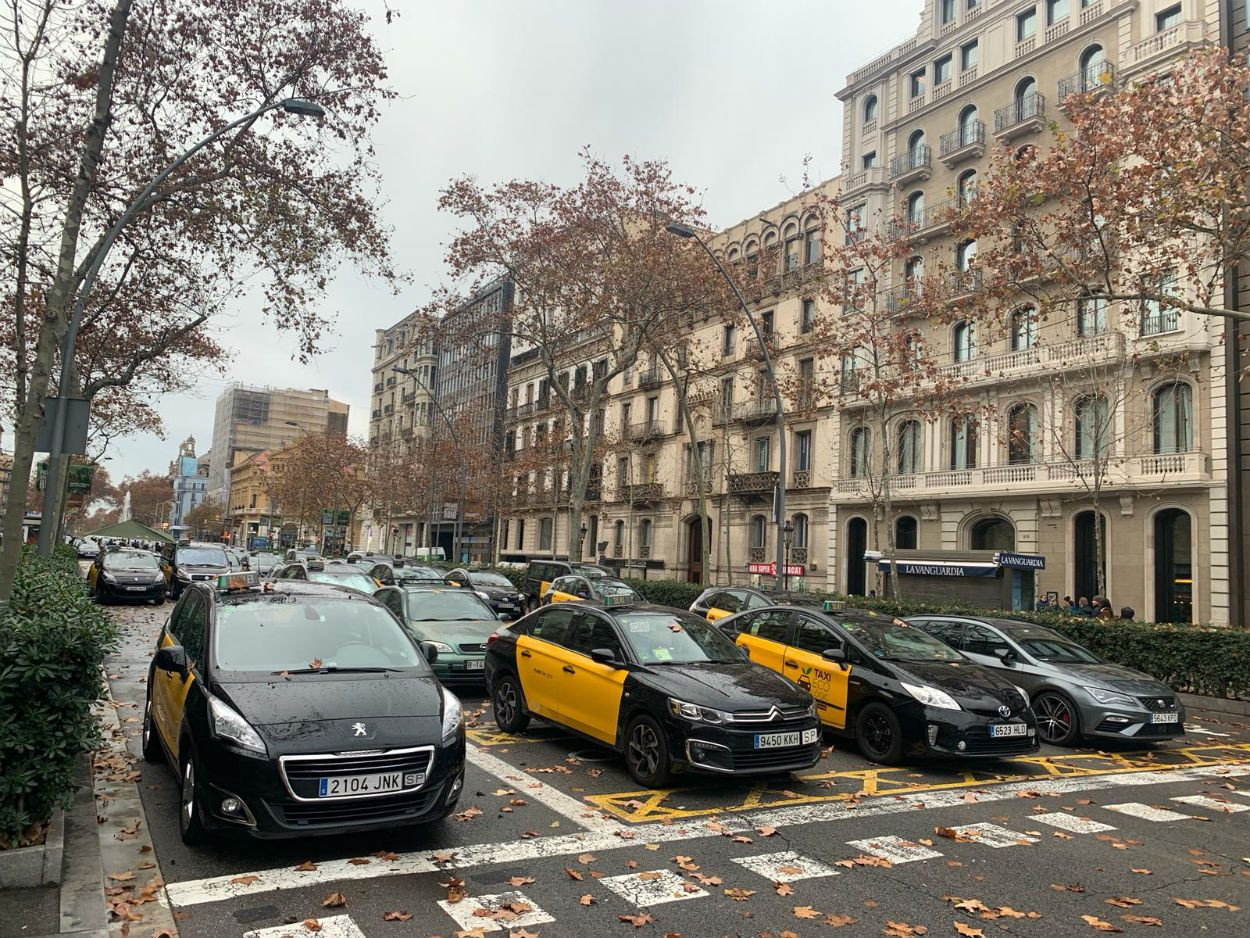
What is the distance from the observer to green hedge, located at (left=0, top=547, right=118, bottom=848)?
473 cm

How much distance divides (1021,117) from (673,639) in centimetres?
2851

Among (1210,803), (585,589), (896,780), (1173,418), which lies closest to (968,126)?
(1173,418)

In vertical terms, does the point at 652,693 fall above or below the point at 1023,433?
below

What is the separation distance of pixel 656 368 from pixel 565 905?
4230cm

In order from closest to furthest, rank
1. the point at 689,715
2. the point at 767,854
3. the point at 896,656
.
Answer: the point at 767,854
the point at 689,715
the point at 896,656

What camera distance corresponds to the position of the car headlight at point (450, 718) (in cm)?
581

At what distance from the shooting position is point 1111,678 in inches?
431

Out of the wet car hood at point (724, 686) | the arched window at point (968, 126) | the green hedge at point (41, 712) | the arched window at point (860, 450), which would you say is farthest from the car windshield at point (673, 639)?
the arched window at point (968, 126)

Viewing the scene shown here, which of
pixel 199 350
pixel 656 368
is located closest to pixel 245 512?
pixel 656 368

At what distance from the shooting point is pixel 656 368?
46.5 m

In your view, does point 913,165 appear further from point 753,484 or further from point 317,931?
point 317,931

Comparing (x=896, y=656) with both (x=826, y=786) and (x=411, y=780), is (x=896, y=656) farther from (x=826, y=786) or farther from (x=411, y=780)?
(x=411, y=780)

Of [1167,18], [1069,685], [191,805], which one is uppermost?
[1167,18]

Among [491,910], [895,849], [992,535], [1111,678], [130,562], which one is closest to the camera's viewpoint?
[491,910]
